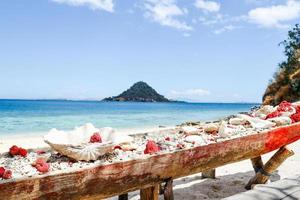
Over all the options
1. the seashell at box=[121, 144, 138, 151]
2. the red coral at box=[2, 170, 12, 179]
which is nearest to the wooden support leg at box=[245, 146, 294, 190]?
the seashell at box=[121, 144, 138, 151]

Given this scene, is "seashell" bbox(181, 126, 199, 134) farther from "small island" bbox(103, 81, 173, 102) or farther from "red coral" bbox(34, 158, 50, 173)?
"small island" bbox(103, 81, 173, 102)

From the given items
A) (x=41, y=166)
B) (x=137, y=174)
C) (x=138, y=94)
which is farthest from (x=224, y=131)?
(x=138, y=94)

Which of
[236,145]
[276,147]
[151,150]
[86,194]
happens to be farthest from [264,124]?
[86,194]

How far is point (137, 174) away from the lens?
13.6ft

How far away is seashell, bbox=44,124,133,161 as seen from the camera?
13.8ft

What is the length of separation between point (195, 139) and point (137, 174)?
4.05 ft

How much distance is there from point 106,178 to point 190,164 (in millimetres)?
1181

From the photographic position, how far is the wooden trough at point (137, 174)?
11.2 feet

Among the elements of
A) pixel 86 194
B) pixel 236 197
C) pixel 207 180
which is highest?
pixel 236 197

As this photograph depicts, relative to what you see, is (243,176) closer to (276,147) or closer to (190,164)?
(276,147)

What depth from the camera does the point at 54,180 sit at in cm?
350

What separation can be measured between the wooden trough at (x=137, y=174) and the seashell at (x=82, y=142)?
37 centimetres

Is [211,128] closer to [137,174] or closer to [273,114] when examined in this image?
[273,114]

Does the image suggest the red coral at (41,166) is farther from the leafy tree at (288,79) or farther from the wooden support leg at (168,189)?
the leafy tree at (288,79)
